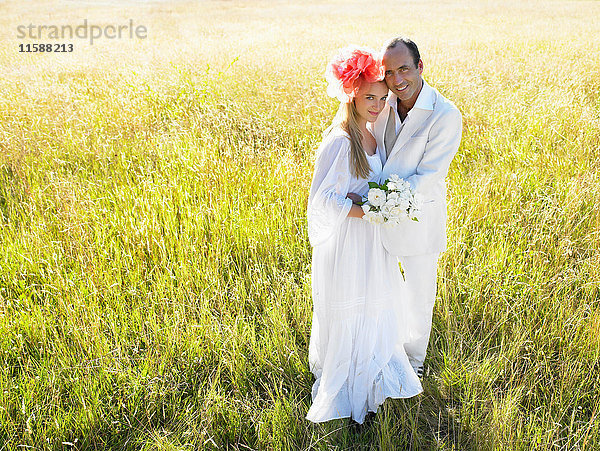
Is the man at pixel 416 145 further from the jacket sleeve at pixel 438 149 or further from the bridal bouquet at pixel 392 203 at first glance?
the bridal bouquet at pixel 392 203

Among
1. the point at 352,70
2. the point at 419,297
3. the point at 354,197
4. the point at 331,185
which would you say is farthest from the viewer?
the point at 419,297

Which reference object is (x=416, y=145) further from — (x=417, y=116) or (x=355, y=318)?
(x=355, y=318)

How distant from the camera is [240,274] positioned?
350 cm

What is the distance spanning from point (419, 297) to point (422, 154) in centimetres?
84

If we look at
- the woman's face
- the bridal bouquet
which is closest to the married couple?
the woman's face

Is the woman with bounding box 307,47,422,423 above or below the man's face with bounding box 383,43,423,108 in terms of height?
below

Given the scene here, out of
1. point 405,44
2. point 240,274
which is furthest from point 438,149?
point 240,274

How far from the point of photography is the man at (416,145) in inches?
93.6

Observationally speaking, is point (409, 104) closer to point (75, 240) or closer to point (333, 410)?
point (333, 410)

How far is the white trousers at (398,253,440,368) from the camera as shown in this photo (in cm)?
274

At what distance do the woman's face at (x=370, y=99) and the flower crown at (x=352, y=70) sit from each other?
24 millimetres

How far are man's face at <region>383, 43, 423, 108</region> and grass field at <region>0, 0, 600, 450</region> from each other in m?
1.40

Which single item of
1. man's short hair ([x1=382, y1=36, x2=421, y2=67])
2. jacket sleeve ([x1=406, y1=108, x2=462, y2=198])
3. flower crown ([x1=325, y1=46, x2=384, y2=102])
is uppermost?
man's short hair ([x1=382, y1=36, x2=421, y2=67])

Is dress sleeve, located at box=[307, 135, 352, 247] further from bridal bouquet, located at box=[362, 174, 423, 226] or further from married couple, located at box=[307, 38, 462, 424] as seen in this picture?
bridal bouquet, located at box=[362, 174, 423, 226]
